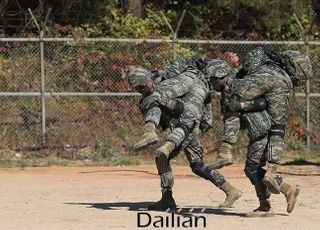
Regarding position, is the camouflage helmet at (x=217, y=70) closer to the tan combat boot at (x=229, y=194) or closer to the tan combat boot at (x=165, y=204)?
the tan combat boot at (x=229, y=194)

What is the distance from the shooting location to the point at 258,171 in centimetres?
1203

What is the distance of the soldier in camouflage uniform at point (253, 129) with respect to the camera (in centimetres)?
1178

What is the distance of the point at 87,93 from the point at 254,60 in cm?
933

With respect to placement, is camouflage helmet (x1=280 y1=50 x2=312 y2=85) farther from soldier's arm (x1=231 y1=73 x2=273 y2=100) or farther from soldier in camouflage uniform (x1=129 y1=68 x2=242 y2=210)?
soldier in camouflage uniform (x1=129 y1=68 x2=242 y2=210)

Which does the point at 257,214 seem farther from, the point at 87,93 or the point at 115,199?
the point at 87,93

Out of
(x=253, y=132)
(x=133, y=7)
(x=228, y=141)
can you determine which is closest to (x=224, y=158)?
(x=228, y=141)

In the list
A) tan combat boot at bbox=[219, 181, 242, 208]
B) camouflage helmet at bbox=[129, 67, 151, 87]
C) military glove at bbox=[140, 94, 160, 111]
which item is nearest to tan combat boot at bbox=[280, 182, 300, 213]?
tan combat boot at bbox=[219, 181, 242, 208]

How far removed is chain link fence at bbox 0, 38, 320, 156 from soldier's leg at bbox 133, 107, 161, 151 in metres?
9.20

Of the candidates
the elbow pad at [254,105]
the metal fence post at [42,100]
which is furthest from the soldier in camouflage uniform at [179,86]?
the metal fence post at [42,100]

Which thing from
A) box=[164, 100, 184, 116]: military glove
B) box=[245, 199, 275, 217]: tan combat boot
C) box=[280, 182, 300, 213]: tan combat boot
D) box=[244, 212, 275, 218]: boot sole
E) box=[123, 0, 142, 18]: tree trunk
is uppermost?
box=[123, 0, 142, 18]: tree trunk

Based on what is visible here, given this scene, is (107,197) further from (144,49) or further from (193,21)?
(193,21)

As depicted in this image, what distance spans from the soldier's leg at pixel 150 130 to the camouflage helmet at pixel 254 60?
116 cm

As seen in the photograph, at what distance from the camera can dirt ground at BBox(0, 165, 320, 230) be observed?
37.7 ft

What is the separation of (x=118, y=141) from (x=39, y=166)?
2263 millimetres
